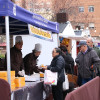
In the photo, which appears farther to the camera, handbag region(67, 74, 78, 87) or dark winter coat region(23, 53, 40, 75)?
handbag region(67, 74, 78, 87)

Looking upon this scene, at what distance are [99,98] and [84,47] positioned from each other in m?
1.83

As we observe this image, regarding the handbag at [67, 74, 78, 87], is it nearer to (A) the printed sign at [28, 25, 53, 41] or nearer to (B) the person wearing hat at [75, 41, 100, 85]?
(B) the person wearing hat at [75, 41, 100, 85]

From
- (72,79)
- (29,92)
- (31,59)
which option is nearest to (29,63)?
(31,59)

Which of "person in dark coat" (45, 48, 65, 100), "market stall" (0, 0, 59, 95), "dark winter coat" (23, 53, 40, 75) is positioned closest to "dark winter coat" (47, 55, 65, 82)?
"person in dark coat" (45, 48, 65, 100)

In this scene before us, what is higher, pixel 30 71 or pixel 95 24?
pixel 95 24

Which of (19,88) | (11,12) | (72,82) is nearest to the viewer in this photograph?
(11,12)

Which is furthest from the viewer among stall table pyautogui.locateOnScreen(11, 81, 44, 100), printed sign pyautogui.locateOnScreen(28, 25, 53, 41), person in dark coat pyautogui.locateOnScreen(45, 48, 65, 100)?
person in dark coat pyautogui.locateOnScreen(45, 48, 65, 100)

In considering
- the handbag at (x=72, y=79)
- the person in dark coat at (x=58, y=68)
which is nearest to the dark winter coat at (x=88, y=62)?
the person in dark coat at (x=58, y=68)

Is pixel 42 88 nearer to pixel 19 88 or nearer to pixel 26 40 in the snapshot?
pixel 19 88

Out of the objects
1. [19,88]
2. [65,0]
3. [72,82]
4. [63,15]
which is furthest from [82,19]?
[19,88]

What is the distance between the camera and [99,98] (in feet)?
19.5

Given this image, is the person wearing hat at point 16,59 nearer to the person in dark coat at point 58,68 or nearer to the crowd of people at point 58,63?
the crowd of people at point 58,63

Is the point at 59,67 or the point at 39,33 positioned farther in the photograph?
the point at 59,67

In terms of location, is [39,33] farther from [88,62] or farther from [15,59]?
[88,62]
